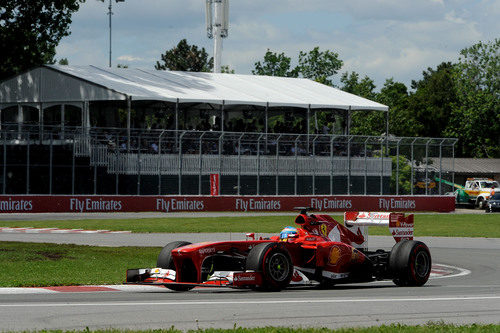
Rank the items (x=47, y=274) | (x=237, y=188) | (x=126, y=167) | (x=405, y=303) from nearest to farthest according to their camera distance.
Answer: (x=405, y=303) → (x=47, y=274) → (x=126, y=167) → (x=237, y=188)

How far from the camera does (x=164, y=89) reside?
49188 millimetres

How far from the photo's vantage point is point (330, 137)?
46.6 m

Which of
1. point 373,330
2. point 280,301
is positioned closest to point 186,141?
point 280,301

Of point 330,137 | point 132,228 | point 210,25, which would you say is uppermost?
point 210,25

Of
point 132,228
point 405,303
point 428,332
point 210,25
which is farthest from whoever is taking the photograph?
point 210,25

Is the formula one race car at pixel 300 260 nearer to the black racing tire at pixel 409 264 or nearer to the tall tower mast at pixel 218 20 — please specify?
the black racing tire at pixel 409 264

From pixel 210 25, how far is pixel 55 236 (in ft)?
121

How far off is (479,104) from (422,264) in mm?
75259

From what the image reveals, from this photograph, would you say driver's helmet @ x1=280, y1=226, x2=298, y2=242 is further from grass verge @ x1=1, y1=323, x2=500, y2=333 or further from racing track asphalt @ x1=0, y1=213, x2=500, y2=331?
grass verge @ x1=1, y1=323, x2=500, y2=333

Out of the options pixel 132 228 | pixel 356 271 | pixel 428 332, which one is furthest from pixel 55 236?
pixel 428 332

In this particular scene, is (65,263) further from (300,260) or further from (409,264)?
(409,264)

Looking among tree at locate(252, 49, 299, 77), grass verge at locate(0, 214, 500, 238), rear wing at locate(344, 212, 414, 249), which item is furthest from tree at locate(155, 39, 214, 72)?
rear wing at locate(344, 212, 414, 249)

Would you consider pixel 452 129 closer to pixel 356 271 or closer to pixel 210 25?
pixel 210 25

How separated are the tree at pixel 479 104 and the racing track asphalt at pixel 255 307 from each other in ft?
244
